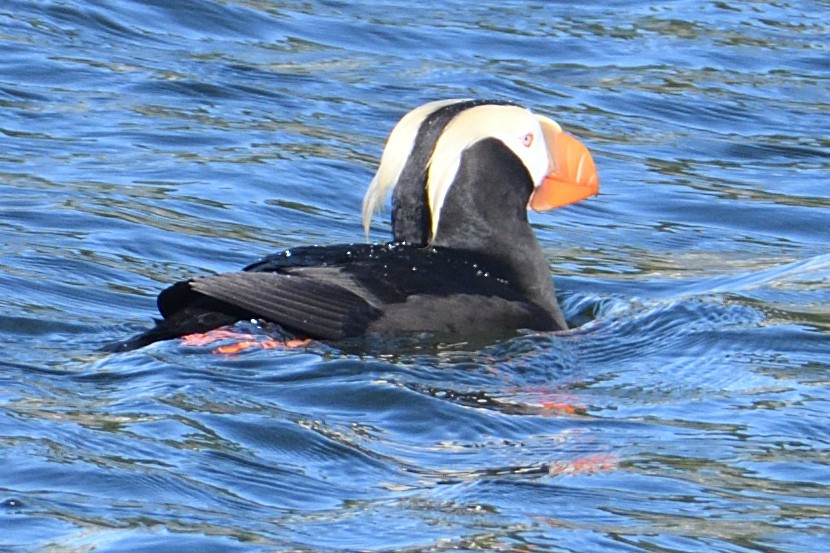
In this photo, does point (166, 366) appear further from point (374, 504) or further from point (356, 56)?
point (356, 56)

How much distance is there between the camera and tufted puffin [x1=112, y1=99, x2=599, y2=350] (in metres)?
5.27

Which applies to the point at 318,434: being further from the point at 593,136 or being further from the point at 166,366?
the point at 593,136

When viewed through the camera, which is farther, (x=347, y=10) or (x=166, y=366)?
(x=347, y=10)

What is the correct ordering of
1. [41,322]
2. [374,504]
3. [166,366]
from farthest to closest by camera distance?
[41,322]
[166,366]
[374,504]

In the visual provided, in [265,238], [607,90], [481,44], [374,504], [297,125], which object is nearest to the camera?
[374,504]

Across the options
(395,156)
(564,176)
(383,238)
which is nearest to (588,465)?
(395,156)

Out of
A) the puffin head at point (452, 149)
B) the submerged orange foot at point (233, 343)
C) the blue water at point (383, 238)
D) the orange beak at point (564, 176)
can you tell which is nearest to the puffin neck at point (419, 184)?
the puffin head at point (452, 149)

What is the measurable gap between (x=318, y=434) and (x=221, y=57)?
6.55 m

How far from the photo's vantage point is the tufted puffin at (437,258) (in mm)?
5273

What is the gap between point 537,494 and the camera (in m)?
4.14

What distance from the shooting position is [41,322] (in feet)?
19.3

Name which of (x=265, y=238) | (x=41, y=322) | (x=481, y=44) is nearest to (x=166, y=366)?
(x=41, y=322)

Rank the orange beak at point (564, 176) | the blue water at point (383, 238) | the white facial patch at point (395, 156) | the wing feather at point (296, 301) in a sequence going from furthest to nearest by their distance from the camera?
the orange beak at point (564, 176)
the white facial patch at point (395, 156)
the wing feather at point (296, 301)
the blue water at point (383, 238)

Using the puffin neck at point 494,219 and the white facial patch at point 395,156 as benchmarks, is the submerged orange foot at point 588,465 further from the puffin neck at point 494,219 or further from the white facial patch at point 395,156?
the white facial patch at point 395,156
